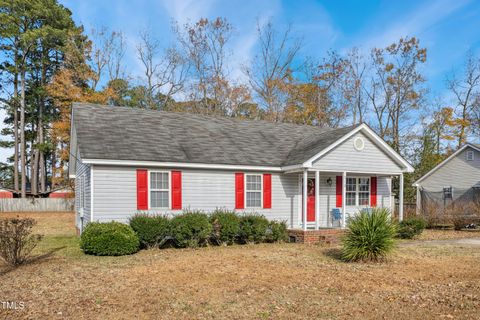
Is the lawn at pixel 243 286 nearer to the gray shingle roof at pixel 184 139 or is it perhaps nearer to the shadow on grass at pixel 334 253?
the shadow on grass at pixel 334 253

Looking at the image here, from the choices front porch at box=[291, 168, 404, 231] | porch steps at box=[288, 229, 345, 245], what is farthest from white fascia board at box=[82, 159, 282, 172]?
porch steps at box=[288, 229, 345, 245]

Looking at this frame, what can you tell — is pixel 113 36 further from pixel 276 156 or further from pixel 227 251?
pixel 227 251

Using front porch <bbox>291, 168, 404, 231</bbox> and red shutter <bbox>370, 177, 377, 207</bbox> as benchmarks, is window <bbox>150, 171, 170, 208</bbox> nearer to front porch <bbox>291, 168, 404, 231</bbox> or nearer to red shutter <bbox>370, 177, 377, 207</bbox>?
front porch <bbox>291, 168, 404, 231</bbox>

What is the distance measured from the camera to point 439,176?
28.1 m

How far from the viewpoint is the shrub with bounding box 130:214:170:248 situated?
12.3 meters

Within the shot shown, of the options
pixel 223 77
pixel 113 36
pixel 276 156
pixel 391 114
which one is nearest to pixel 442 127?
pixel 391 114

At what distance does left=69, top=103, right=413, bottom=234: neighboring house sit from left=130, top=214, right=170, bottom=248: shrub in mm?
990

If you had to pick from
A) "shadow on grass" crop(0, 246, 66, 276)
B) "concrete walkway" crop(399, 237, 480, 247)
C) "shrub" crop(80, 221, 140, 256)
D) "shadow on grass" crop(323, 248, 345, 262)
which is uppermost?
"shrub" crop(80, 221, 140, 256)

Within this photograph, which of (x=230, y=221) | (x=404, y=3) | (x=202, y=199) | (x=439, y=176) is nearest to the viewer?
(x=230, y=221)

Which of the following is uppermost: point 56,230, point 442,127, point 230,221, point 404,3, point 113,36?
point 113,36

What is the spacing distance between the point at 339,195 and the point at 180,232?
26.0ft

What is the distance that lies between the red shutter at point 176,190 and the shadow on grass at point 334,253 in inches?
210

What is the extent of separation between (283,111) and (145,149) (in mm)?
23271

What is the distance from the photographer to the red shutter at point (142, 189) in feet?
44.2
